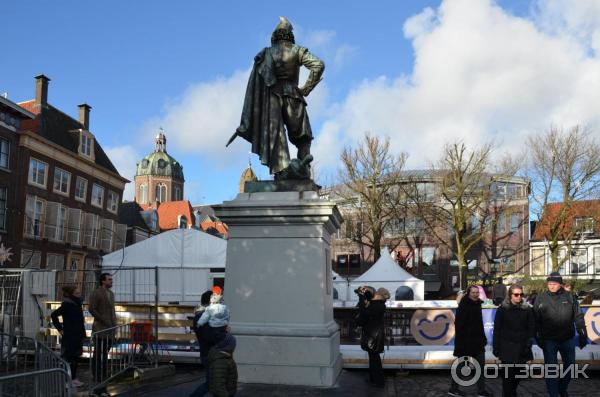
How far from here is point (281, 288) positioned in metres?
7.73

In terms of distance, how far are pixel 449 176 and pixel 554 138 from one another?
6774mm

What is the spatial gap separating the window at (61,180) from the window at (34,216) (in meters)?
2.16

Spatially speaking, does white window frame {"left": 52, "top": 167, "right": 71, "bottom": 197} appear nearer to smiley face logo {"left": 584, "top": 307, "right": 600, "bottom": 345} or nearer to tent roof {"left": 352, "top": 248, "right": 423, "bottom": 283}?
tent roof {"left": 352, "top": 248, "right": 423, "bottom": 283}

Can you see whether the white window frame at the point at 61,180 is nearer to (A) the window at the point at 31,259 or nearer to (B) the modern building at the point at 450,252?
(A) the window at the point at 31,259

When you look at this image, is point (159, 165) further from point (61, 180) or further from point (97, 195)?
point (61, 180)

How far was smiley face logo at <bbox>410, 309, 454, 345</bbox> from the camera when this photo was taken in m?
10.9

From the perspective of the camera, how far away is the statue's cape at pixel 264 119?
27.9 ft

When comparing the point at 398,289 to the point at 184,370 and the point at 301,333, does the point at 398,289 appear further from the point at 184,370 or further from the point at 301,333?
the point at 301,333

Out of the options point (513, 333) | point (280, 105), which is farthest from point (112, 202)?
point (513, 333)

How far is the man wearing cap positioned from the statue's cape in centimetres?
396

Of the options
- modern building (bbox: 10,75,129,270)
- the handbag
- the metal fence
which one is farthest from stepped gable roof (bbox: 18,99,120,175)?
the handbag

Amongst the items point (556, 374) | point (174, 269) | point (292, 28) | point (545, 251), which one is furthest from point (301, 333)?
point (545, 251)

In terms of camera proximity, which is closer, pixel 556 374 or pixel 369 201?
pixel 556 374

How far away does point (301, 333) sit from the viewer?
293 inches
